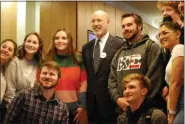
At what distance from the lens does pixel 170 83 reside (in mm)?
1603

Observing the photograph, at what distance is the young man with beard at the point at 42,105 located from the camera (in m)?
1.86

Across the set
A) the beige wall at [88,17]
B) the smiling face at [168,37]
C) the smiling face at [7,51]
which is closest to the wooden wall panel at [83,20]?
the beige wall at [88,17]

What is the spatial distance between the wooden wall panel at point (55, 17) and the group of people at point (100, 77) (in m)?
0.34

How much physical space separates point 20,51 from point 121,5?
826 mm

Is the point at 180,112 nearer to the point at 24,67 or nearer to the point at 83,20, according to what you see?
the point at 24,67

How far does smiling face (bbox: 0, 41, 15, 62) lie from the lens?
6.53 feet

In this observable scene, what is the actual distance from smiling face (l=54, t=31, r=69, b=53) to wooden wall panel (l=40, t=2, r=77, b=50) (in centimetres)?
24

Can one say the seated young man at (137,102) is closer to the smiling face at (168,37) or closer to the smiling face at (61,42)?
the smiling face at (168,37)

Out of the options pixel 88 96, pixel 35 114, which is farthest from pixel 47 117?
pixel 88 96

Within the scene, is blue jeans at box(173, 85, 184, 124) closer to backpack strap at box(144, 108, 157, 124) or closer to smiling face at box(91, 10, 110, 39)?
backpack strap at box(144, 108, 157, 124)

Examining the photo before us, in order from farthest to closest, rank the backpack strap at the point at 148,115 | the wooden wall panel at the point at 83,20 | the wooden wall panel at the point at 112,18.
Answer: the wooden wall panel at the point at 83,20 → the wooden wall panel at the point at 112,18 → the backpack strap at the point at 148,115

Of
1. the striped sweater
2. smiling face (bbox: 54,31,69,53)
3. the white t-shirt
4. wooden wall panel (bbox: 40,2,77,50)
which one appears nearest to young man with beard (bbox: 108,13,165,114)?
the white t-shirt

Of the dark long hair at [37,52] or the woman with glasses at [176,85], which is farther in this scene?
the dark long hair at [37,52]

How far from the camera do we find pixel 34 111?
6.13 ft
